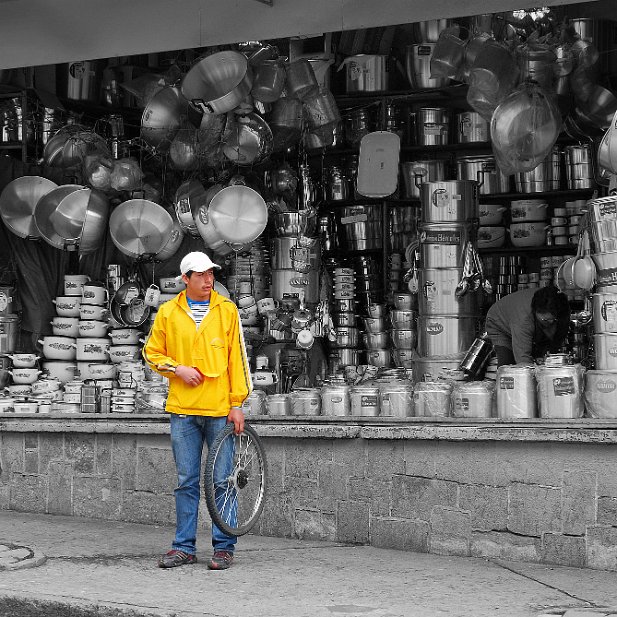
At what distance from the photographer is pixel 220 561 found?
7059 mm

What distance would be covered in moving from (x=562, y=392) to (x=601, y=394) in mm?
236

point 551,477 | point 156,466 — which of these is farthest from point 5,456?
point 551,477

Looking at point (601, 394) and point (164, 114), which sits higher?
point (164, 114)

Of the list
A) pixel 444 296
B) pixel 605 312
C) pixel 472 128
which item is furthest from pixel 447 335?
pixel 472 128

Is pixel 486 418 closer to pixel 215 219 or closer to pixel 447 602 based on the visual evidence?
pixel 447 602

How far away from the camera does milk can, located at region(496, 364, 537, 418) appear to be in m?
7.80

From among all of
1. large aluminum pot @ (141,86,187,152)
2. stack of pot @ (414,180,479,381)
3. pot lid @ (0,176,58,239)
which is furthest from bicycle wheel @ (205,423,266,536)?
pot lid @ (0,176,58,239)

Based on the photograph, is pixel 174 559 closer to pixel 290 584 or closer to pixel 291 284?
pixel 290 584

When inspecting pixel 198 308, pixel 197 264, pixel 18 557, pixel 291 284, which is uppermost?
pixel 291 284

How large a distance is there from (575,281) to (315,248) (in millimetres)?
2983

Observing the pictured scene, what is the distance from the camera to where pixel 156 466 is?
→ 8.77 m

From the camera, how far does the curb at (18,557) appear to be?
715cm

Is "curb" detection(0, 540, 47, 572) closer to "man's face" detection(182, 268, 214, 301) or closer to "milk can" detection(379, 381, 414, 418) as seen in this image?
"man's face" detection(182, 268, 214, 301)

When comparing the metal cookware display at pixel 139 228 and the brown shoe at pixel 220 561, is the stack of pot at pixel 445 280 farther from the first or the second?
the brown shoe at pixel 220 561
